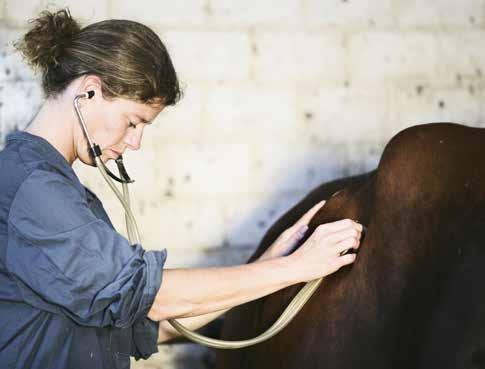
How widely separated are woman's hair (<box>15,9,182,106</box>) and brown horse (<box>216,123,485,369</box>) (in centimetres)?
37

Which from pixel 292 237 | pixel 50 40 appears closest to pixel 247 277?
pixel 292 237

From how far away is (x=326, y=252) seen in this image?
115 centimetres

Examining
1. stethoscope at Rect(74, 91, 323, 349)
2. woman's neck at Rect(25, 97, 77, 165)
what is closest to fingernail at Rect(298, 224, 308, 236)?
stethoscope at Rect(74, 91, 323, 349)

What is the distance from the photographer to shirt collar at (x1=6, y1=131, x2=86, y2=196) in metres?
1.13

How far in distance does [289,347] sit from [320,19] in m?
1.28

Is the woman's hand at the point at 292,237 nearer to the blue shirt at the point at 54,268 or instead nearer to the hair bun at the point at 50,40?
the blue shirt at the point at 54,268

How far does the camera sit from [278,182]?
229 cm

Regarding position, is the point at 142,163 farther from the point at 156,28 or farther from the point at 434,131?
the point at 434,131

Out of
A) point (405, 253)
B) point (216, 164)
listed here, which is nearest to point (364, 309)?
point (405, 253)

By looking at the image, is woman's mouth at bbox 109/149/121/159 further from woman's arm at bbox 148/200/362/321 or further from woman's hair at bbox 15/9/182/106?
woman's arm at bbox 148/200/362/321

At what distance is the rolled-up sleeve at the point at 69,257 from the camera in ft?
3.39

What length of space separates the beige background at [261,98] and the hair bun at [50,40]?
36.6 inches

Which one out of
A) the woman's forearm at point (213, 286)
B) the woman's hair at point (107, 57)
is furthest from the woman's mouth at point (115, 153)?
the woman's forearm at point (213, 286)

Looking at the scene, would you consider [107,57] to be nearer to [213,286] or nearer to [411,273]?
[213,286]
